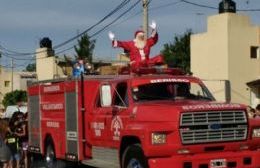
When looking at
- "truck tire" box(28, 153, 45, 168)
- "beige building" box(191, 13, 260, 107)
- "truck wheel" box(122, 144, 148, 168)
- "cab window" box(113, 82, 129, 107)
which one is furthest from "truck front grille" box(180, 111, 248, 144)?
"beige building" box(191, 13, 260, 107)

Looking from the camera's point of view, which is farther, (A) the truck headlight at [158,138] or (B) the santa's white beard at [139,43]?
(B) the santa's white beard at [139,43]

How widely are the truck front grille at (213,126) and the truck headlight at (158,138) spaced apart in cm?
30

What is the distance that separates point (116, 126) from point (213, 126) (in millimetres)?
2108

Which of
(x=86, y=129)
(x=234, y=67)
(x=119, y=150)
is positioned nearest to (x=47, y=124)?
(x=86, y=129)

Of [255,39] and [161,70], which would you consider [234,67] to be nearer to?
[255,39]

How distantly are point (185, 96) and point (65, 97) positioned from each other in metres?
3.99

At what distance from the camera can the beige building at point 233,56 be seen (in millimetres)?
28562

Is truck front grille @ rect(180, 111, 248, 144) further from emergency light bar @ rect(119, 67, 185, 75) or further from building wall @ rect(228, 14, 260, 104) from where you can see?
building wall @ rect(228, 14, 260, 104)

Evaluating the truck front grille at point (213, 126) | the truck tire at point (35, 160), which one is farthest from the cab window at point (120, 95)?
the truck tire at point (35, 160)

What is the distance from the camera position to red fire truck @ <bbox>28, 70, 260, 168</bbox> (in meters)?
11.2

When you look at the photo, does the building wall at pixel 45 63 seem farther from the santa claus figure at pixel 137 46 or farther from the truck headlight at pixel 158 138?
the truck headlight at pixel 158 138

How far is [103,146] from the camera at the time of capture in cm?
1355

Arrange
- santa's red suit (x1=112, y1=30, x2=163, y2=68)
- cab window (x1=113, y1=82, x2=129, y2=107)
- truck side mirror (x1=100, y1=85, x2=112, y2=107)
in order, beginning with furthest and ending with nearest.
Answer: santa's red suit (x1=112, y1=30, x2=163, y2=68), truck side mirror (x1=100, y1=85, x2=112, y2=107), cab window (x1=113, y1=82, x2=129, y2=107)

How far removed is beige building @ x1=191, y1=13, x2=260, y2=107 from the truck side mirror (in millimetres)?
14897
